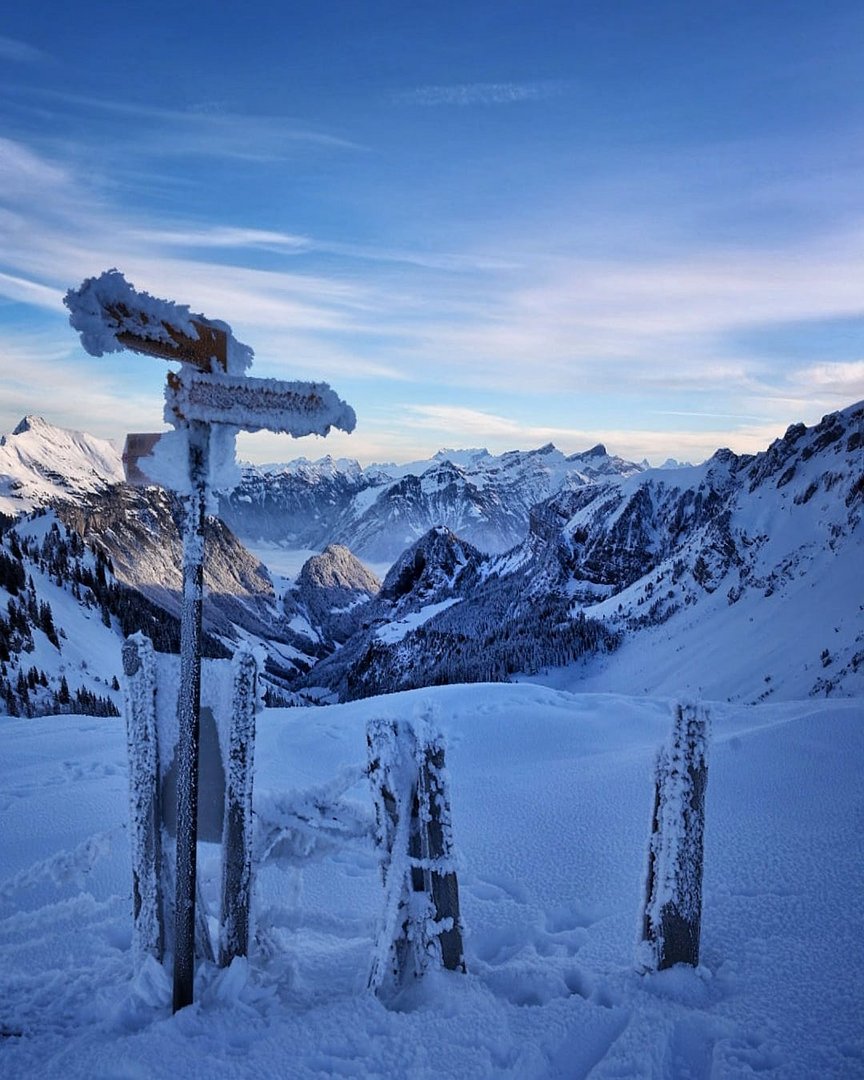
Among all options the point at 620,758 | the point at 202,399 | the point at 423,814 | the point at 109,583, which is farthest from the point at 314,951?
the point at 109,583

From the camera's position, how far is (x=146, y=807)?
3.77 meters

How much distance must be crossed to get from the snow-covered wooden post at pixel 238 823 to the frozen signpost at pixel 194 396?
32cm

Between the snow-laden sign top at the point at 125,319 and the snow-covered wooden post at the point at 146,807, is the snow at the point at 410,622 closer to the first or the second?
the snow-covered wooden post at the point at 146,807

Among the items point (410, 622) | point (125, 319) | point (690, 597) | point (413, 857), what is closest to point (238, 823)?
point (413, 857)

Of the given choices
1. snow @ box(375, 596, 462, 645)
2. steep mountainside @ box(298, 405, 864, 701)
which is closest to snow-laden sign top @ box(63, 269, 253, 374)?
steep mountainside @ box(298, 405, 864, 701)

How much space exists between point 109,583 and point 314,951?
95.3 meters

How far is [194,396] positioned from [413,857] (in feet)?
9.08

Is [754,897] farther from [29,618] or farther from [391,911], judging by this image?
[29,618]

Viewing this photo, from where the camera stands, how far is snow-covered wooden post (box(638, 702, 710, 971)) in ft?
12.3

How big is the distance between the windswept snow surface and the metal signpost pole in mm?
257

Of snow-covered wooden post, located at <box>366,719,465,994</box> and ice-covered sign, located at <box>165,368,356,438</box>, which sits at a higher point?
ice-covered sign, located at <box>165,368,356,438</box>

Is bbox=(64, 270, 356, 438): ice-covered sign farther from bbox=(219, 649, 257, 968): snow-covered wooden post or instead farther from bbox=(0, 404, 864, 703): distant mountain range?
bbox=(219, 649, 257, 968): snow-covered wooden post

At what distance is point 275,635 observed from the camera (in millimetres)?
187500

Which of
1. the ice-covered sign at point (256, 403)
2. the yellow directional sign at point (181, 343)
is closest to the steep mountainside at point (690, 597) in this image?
the ice-covered sign at point (256, 403)
